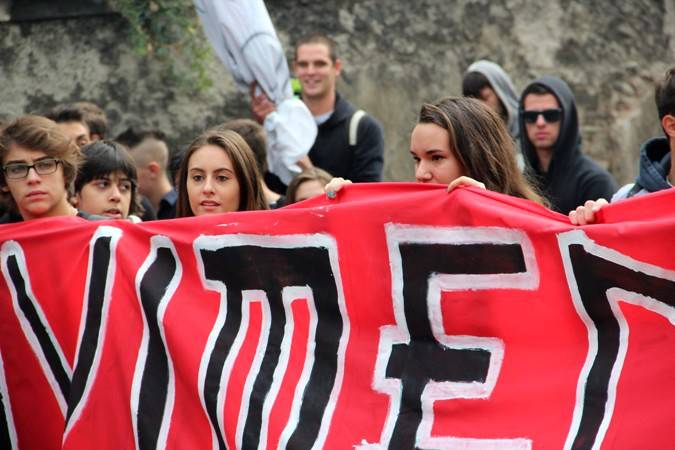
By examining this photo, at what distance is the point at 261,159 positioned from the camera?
6.86m

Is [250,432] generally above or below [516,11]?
below

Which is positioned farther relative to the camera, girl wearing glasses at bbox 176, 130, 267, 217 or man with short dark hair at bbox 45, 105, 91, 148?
man with short dark hair at bbox 45, 105, 91, 148

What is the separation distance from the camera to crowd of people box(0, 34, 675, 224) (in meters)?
4.77

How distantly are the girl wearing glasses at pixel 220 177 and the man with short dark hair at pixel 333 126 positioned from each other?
162 centimetres

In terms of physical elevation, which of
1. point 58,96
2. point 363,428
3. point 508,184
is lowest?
point 363,428

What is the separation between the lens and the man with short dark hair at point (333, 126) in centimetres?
725

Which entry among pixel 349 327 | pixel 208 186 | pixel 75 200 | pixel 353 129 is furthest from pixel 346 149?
pixel 349 327

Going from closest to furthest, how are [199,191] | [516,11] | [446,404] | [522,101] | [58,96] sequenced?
[446,404], [199,191], [522,101], [58,96], [516,11]

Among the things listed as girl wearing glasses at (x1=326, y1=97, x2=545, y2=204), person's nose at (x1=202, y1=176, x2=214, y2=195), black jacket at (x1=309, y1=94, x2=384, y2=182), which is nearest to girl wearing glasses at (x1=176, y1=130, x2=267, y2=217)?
person's nose at (x1=202, y1=176, x2=214, y2=195)

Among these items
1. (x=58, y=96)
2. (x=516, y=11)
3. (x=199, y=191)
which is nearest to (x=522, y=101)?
(x=199, y=191)

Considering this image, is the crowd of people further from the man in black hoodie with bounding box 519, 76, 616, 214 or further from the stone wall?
the stone wall

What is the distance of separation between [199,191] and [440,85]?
147 inches

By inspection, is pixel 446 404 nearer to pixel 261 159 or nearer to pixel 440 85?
pixel 261 159

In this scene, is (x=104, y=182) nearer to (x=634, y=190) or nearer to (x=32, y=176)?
(x=32, y=176)
